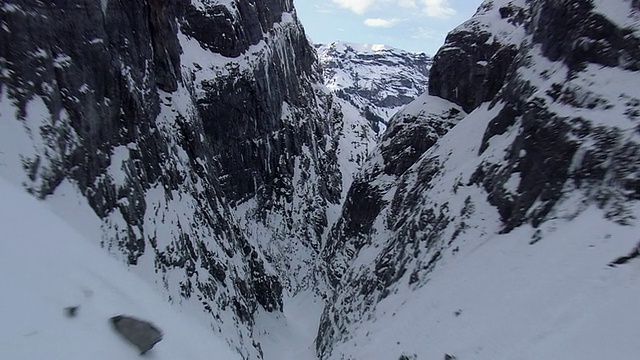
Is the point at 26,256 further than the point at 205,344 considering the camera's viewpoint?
No

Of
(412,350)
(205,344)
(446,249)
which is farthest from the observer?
(446,249)

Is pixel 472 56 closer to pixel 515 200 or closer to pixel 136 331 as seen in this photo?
pixel 515 200

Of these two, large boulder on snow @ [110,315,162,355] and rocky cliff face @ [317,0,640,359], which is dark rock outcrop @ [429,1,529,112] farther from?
large boulder on snow @ [110,315,162,355]

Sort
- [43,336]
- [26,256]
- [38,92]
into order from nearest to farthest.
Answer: [43,336], [26,256], [38,92]

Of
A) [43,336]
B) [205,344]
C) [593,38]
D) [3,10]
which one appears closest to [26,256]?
[43,336]

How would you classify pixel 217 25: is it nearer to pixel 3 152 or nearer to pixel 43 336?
pixel 3 152

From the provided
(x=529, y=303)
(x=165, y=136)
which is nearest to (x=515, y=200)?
(x=529, y=303)

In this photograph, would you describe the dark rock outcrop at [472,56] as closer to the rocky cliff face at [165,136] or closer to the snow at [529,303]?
the snow at [529,303]
